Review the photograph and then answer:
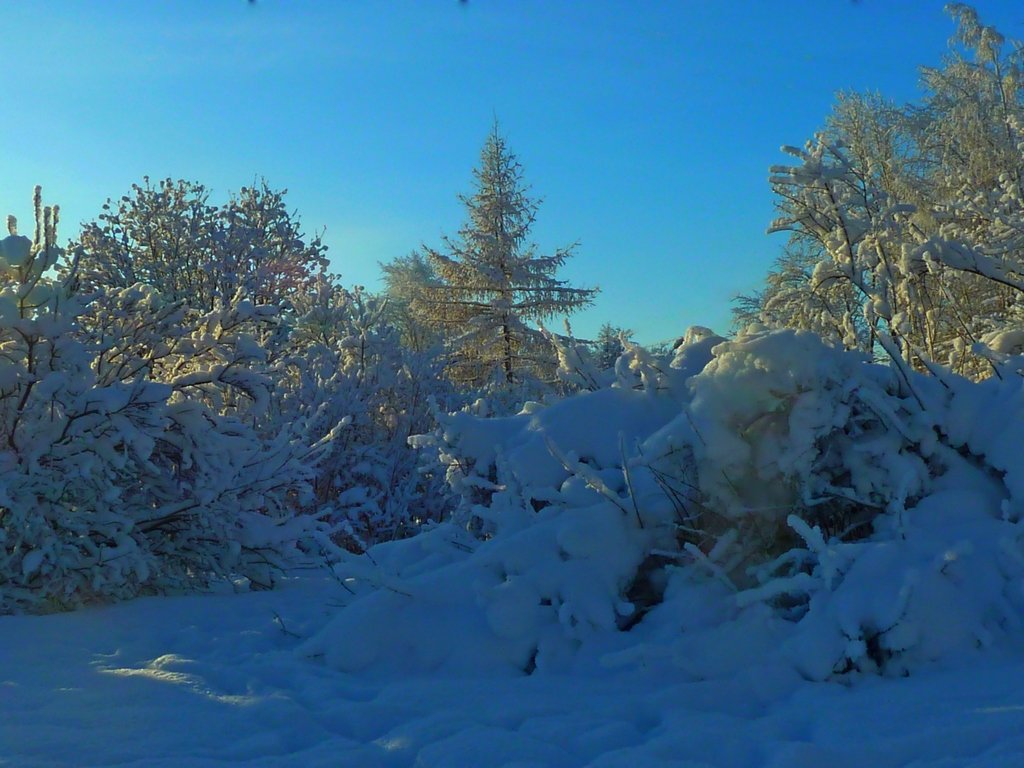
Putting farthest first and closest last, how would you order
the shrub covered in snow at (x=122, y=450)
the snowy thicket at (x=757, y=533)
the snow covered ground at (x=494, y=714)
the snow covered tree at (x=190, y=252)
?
the snow covered tree at (x=190, y=252), the shrub covered in snow at (x=122, y=450), the snowy thicket at (x=757, y=533), the snow covered ground at (x=494, y=714)

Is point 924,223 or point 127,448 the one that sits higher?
point 924,223

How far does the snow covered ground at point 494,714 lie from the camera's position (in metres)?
2.19

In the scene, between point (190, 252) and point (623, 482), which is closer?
point (623, 482)

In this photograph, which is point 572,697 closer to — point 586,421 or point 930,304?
point 586,421

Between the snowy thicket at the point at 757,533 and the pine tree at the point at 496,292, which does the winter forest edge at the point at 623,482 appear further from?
the pine tree at the point at 496,292

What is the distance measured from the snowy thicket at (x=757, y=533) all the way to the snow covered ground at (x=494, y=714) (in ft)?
0.57

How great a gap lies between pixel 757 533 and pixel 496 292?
61.3ft

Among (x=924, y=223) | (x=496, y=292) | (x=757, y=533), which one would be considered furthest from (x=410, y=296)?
(x=757, y=533)

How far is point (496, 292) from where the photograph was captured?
71.3ft

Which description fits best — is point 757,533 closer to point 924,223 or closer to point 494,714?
point 494,714

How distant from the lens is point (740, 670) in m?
2.73

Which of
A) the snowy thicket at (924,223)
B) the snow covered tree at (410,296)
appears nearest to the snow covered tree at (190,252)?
the snow covered tree at (410,296)

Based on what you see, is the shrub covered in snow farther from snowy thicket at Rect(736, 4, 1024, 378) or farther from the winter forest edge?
snowy thicket at Rect(736, 4, 1024, 378)

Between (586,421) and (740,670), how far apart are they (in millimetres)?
1472
